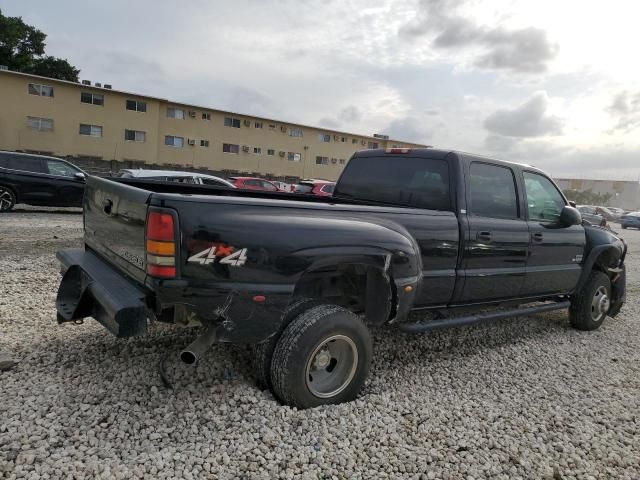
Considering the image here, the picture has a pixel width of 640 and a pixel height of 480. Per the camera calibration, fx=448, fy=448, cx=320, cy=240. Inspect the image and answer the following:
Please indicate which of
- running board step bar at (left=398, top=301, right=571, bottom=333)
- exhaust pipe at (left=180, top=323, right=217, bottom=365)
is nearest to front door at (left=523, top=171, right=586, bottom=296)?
running board step bar at (left=398, top=301, right=571, bottom=333)

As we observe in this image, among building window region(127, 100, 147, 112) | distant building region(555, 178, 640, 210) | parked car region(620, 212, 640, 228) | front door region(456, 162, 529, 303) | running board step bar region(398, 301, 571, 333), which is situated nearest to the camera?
running board step bar region(398, 301, 571, 333)

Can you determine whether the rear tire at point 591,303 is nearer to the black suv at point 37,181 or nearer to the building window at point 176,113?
the black suv at point 37,181

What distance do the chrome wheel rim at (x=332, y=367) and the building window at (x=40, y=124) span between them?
104 feet

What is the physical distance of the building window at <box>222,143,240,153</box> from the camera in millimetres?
34906

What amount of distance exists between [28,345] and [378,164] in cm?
358

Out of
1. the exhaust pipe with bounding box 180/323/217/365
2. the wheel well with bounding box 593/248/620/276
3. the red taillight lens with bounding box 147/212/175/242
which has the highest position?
the red taillight lens with bounding box 147/212/175/242

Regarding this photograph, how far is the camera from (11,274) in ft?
18.9

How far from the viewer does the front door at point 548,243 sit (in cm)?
461

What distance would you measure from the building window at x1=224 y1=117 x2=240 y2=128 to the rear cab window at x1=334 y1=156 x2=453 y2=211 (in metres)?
31.8

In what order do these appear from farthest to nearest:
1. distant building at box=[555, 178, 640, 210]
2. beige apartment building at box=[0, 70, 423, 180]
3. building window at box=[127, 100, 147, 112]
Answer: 1. distant building at box=[555, 178, 640, 210]
2. building window at box=[127, 100, 147, 112]
3. beige apartment building at box=[0, 70, 423, 180]

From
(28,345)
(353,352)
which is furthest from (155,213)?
(28,345)

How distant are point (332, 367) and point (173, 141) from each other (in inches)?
1279

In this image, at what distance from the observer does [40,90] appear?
28078mm

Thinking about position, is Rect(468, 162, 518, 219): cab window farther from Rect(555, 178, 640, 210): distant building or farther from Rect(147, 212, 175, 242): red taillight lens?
Rect(555, 178, 640, 210): distant building
